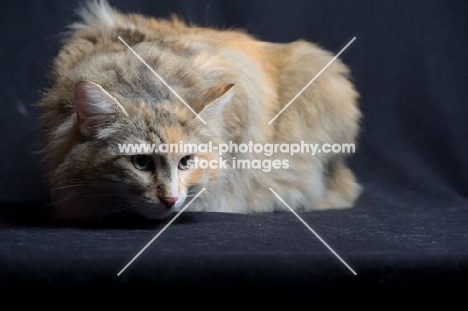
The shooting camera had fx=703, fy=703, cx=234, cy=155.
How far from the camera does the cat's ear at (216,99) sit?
5.83 ft

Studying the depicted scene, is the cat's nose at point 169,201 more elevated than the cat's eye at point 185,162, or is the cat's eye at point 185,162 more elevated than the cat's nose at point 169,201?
the cat's eye at point 185,162

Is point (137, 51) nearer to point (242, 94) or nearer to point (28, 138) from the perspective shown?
point (242, 94)

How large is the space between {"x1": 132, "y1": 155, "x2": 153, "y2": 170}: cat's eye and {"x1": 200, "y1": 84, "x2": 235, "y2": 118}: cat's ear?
0.18 meters

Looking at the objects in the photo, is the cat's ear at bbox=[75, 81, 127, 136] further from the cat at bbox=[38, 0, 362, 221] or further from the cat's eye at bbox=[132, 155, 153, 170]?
the cat's eye at bbox=[132, 155, 153, 170]

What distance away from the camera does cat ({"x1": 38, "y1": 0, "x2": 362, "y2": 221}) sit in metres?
1.72

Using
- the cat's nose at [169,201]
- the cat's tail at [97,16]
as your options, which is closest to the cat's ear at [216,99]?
the cat's nose at [169,201]

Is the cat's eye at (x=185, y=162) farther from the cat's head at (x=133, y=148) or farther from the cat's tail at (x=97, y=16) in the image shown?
the cat's tail at (x=97, y=16)

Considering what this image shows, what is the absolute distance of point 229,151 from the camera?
1.99 m

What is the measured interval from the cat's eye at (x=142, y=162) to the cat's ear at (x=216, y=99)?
0.18 m

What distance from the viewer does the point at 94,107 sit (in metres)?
1.71

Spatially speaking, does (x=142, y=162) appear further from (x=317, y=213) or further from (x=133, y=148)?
(x=317, y=213)

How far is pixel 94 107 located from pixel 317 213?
32.3 inches

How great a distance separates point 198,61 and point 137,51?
18 centimetres

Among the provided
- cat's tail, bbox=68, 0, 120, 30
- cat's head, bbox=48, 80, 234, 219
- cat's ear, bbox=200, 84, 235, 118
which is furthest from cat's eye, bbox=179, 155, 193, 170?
cat's tail, bbox=68, 0, 120, 30
